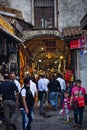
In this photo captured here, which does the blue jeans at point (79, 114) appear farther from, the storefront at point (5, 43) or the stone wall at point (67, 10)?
the stone wall at point (67, 10)

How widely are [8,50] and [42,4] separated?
11106 millimetres

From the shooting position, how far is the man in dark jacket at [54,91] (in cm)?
2191

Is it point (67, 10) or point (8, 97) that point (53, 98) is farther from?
point (67, 10)

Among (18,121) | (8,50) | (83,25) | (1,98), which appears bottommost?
(18,121)

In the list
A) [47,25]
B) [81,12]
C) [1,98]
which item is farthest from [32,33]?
[1,98]

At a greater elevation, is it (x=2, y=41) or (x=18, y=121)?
(x=2, y=41)

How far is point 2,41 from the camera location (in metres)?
17.8

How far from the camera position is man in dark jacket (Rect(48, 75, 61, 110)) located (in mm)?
21906

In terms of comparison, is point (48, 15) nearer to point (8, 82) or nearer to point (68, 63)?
point (68, 63)

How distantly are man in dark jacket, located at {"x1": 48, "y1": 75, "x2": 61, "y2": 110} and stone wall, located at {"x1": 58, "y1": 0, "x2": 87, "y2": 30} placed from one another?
27.6 feet

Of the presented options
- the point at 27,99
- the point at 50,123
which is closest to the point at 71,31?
the point at 50,123

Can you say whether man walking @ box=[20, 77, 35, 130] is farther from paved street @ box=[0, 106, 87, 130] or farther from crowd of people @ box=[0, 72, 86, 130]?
paved street @ box=[0, 106, 87, 130]

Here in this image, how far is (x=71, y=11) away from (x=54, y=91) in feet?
30.4

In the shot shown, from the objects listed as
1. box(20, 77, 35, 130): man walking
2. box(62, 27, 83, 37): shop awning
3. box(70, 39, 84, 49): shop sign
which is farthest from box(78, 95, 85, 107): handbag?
box(62, 27, 83, 37): shop awning
